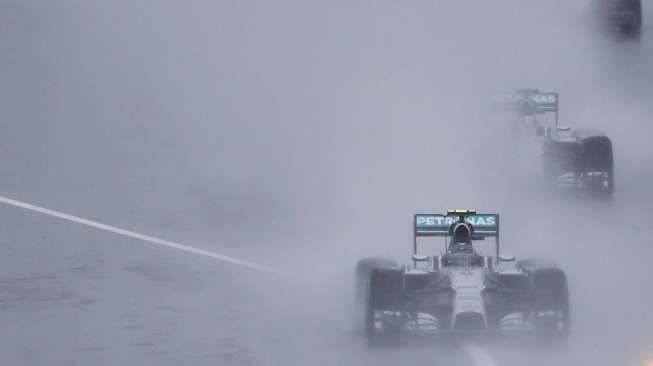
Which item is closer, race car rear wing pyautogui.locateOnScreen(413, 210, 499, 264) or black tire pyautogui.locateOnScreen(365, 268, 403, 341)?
black tire pyautogui.locateOnScreen(365, 268, 403, 341)

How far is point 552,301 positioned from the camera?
14.5 m

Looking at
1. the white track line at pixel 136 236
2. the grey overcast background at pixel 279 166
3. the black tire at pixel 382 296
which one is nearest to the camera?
the black tire at pixel 382 296

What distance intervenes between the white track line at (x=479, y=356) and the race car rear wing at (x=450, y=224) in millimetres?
2083

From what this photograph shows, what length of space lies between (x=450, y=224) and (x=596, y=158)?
358 inches

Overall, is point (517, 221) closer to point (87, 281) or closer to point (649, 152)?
point (87, 281)

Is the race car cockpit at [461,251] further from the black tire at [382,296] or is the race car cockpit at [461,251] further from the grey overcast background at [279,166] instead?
the grey overcast background at [279,166]

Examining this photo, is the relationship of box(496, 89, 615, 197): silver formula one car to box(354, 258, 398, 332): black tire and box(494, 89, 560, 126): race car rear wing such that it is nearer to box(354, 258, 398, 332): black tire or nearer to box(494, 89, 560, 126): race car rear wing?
box(494, 89, 560, 126): race car rear wing

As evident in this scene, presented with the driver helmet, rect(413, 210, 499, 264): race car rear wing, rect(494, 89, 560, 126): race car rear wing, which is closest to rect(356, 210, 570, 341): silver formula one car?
the driver helmet

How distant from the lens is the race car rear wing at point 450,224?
16.5 metres

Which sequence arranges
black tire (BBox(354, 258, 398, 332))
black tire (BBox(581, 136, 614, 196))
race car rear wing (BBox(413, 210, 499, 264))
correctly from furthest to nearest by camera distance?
black tire (BBox(581, 136, 614, 196))
race car rear wing (BBox(413, 210, 499, 264))
black tire (BBox(354, 258, 398, 332))

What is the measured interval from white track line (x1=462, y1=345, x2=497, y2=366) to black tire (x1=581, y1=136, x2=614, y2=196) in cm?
1092

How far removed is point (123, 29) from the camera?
47.6m

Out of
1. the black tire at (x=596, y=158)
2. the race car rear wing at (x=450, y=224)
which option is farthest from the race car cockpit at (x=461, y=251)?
the black tire at (x=596, y=158)

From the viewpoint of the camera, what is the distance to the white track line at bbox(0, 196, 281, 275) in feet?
67.7
